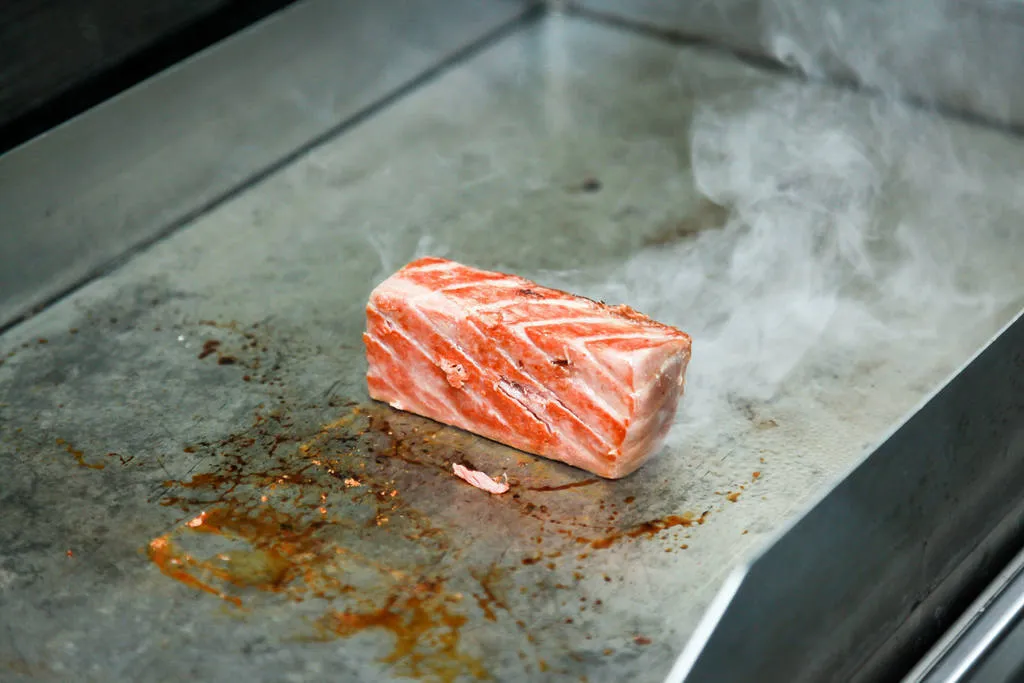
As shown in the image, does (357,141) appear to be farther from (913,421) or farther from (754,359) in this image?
(913,421)

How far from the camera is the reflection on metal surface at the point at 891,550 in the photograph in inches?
88.7

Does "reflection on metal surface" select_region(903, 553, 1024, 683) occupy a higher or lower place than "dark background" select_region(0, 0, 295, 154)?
higher

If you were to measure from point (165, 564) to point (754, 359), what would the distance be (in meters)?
1.62

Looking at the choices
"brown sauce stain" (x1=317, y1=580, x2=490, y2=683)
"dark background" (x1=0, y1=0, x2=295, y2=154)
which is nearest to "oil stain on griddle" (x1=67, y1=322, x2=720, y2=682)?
"brown sauce stain" (x1=317, y1=580, x2=490, y2=683)

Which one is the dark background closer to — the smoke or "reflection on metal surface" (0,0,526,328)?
"reflection on metal surface" (0,0,526,328)

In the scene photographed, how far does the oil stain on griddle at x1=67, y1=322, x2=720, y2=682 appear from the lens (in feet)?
9.06

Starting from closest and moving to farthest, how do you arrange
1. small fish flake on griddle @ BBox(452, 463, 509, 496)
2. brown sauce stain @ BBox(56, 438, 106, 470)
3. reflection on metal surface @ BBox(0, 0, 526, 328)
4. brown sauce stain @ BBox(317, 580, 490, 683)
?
brown sauce stain @ BBox(317, 580, 490, 683)
small fish flake on griddle @ BBox(452, 463, 509, 496)
brown sauce stain @ BBox(56, 438, 106, 470)
reflection on metal surface @ BBox(0, 0, 526, 328)

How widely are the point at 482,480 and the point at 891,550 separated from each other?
961 mm

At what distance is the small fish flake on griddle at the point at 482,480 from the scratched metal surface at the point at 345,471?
0.02 m

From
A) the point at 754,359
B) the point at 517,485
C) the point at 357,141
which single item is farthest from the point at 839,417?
the point at 357,141

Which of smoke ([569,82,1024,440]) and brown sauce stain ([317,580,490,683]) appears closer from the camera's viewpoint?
brown sauce stain ([317,580,490,683])

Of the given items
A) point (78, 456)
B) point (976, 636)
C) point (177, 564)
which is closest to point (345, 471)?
point (177, 564)

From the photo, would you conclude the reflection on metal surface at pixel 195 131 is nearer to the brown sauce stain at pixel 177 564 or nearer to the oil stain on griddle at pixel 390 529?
the oil stain on griddle at pixel 390 529

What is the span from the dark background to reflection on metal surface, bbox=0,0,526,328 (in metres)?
0.15
